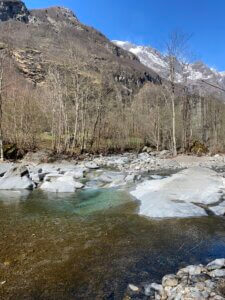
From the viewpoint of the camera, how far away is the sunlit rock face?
11.2 meters

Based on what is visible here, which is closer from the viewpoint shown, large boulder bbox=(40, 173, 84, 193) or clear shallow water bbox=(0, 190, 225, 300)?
clear shallow water bbox=(0, 190, 225, 300)

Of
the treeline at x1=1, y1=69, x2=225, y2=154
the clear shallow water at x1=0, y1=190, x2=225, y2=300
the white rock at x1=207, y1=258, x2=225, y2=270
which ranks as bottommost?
the clear shallow water at x1=0, y1=190, x2=225, y2=300

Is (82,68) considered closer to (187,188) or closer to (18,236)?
(187,188)

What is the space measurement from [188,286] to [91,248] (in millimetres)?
3142

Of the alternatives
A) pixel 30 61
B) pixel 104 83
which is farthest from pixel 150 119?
pixel 30 61

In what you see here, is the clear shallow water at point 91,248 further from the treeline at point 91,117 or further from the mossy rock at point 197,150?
the mossy rock at point 197,150

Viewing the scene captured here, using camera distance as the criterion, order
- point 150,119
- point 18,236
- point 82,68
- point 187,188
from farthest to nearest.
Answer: point 150,119, point 82,68, point 187,188, point 18,236

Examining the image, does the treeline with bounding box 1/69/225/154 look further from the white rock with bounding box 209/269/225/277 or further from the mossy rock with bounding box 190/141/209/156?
the white rock with bounding box 209/269/225/277

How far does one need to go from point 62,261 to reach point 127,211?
496cm

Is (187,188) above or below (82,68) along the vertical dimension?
below

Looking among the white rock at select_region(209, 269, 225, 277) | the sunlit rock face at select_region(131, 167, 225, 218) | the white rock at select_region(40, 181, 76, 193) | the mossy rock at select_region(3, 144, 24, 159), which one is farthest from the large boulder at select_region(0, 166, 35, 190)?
the white rock at select_region(209, 269, 225, 277)

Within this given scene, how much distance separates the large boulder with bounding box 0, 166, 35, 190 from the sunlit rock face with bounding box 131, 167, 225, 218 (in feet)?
19.1

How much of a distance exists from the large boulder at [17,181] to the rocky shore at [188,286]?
39.0 feet

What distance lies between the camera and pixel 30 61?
414ft
